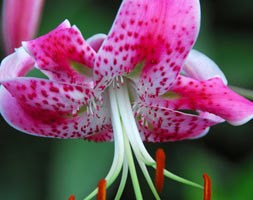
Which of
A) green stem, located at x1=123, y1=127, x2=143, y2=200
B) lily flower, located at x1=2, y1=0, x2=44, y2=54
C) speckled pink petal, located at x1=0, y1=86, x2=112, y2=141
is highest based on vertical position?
lily flower, located at x1=2, y1=0, x2=44, y2=54

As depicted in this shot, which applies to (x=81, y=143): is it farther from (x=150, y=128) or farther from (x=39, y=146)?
(x=150, y=128)

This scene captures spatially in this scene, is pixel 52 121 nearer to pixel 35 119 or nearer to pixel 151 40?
pixel 35 119

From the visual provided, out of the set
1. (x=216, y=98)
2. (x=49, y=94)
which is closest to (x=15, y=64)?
(x=49, y=94)

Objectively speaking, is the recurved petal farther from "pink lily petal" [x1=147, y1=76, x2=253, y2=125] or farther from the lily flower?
"pink lily petal" [x1=147, y1=76, x2=253, y2=125]

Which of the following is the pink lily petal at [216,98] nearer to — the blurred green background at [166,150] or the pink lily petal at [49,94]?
the pink lily petal at [49,94]

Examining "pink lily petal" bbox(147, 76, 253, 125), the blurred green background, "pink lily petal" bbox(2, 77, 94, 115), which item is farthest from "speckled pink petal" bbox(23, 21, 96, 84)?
the blurred green background

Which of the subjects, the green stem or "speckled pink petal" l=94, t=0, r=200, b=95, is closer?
"speckled pink petal" l=94, t=0, r=200, b=95

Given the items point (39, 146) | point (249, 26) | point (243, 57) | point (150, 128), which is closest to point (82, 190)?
point (39, 146)
